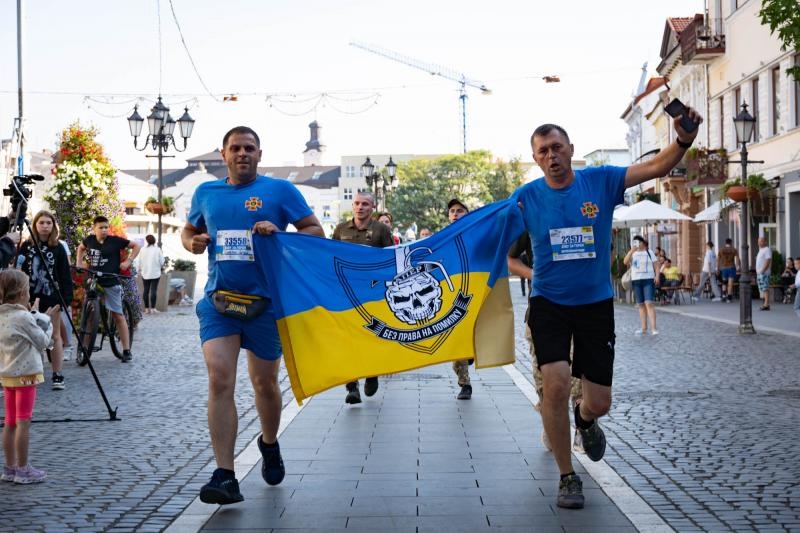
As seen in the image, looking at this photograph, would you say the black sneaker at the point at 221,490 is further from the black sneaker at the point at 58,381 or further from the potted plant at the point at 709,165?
the potted plant at the point at 709,165

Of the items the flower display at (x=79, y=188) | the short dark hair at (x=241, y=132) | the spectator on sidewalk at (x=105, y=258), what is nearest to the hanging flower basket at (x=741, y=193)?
the flower display at (x=79, y=188)

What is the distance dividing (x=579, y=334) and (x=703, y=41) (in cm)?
3914

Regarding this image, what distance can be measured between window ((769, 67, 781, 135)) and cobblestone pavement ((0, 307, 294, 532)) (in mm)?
25171

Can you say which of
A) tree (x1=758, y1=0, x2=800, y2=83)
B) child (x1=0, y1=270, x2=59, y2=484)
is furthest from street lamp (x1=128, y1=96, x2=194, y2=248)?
child (x1=0, y1=270, x2=59, y2=484)

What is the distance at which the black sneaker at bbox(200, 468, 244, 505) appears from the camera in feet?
A: 21.7

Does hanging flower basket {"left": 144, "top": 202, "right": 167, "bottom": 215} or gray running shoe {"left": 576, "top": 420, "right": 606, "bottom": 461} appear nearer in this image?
gray running shoe {"left": 576, "top": 420, "right": 606, "bottom": 461}

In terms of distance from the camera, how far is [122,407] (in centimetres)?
1170

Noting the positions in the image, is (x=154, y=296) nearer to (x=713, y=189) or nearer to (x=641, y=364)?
(x=641, y=364)

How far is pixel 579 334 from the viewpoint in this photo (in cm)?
705

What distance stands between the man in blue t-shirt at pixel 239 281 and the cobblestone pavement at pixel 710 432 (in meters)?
2.21

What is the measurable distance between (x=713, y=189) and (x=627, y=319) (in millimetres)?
19378

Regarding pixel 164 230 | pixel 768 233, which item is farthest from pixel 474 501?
pixel 164 230

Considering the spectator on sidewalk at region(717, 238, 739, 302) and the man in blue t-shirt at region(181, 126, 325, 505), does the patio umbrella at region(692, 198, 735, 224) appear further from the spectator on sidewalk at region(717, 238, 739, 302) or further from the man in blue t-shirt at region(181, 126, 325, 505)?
the man in blue t-shirt at region(181, 126, 325, 505)

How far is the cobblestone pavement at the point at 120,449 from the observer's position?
6.67 metres
